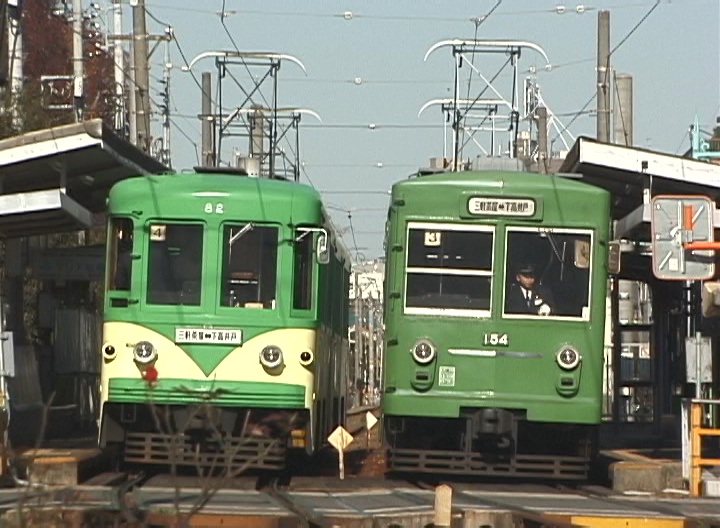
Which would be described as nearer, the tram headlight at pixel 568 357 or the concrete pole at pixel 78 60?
the tram headlight at pixel 568 357

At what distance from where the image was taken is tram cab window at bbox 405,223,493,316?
642 inches

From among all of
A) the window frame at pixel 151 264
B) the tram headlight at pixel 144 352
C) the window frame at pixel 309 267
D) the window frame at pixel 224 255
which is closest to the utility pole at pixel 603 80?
the window frame at pixel 309 267

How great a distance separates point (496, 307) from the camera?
16.3 meters

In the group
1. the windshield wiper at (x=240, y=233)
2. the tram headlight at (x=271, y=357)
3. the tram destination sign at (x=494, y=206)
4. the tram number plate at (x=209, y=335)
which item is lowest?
the tram headlight at (x=271, y=357)

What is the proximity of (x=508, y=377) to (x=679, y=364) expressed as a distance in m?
A: 7.38

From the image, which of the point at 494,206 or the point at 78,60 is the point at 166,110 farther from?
the point at 494,206

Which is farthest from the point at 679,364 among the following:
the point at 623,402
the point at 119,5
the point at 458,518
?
the point at 119,5

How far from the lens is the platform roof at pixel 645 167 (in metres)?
17.1

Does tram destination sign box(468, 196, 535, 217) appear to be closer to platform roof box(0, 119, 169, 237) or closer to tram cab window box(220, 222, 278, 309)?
tram cab window box(220, 222, 278, 309)

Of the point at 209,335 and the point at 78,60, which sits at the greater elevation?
the point at 78,60

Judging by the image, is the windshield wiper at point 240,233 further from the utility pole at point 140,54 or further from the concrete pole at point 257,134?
the concrete pole at point 257,134

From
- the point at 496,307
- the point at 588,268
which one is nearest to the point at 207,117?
the point at 496,307

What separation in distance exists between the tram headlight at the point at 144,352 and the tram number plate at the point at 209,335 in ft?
0.81

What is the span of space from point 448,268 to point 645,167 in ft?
7.94
